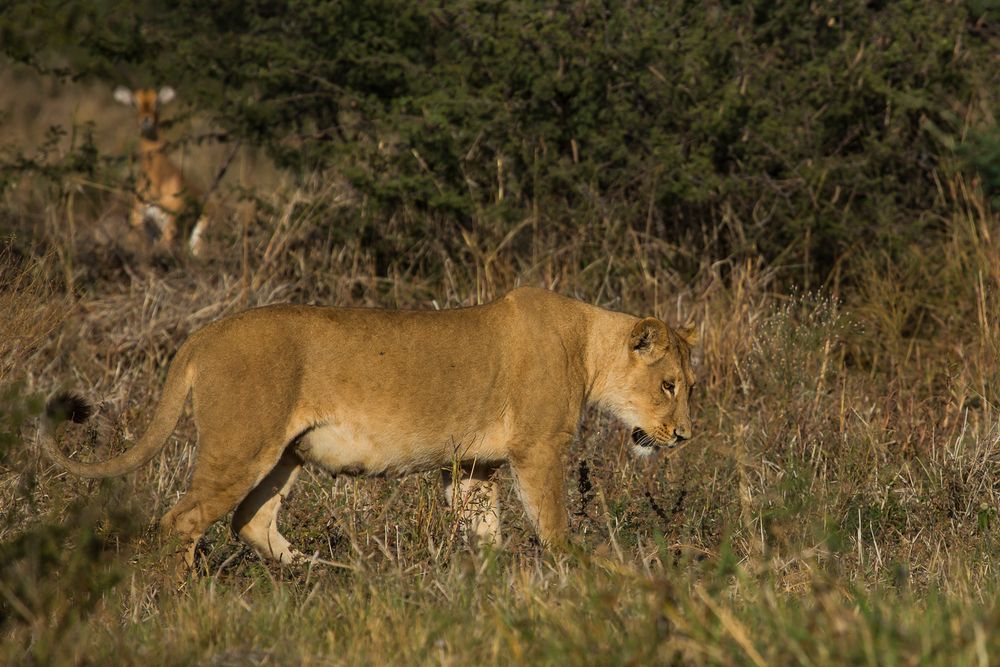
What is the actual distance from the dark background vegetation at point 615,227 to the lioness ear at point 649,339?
68 cm

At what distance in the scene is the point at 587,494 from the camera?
6758mm

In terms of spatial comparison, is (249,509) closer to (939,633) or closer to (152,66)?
(939,633)

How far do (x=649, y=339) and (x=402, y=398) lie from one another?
4.08ft

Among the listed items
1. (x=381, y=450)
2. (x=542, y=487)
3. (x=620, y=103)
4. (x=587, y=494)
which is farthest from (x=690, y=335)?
(x=620, y=103)

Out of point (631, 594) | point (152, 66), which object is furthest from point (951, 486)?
point (152, 66)

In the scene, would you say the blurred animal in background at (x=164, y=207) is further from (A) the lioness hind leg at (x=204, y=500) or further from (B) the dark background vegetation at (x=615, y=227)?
(A) the lioness hind leg at (x=204, y=500)

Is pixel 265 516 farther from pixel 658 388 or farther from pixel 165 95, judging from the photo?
pixel 165 95

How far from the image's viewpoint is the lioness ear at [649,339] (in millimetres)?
6223

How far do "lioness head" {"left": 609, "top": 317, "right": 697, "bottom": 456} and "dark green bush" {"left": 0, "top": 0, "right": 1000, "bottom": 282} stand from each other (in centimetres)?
318

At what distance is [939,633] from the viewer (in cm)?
352

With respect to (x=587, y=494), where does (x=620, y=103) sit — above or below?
above

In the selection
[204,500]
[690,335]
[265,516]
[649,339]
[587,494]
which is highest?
[649,339]

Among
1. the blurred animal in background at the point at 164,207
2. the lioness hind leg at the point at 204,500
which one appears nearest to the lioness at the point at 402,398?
the lioness hind leg at the point at 204,500

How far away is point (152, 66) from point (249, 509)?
231 inches
